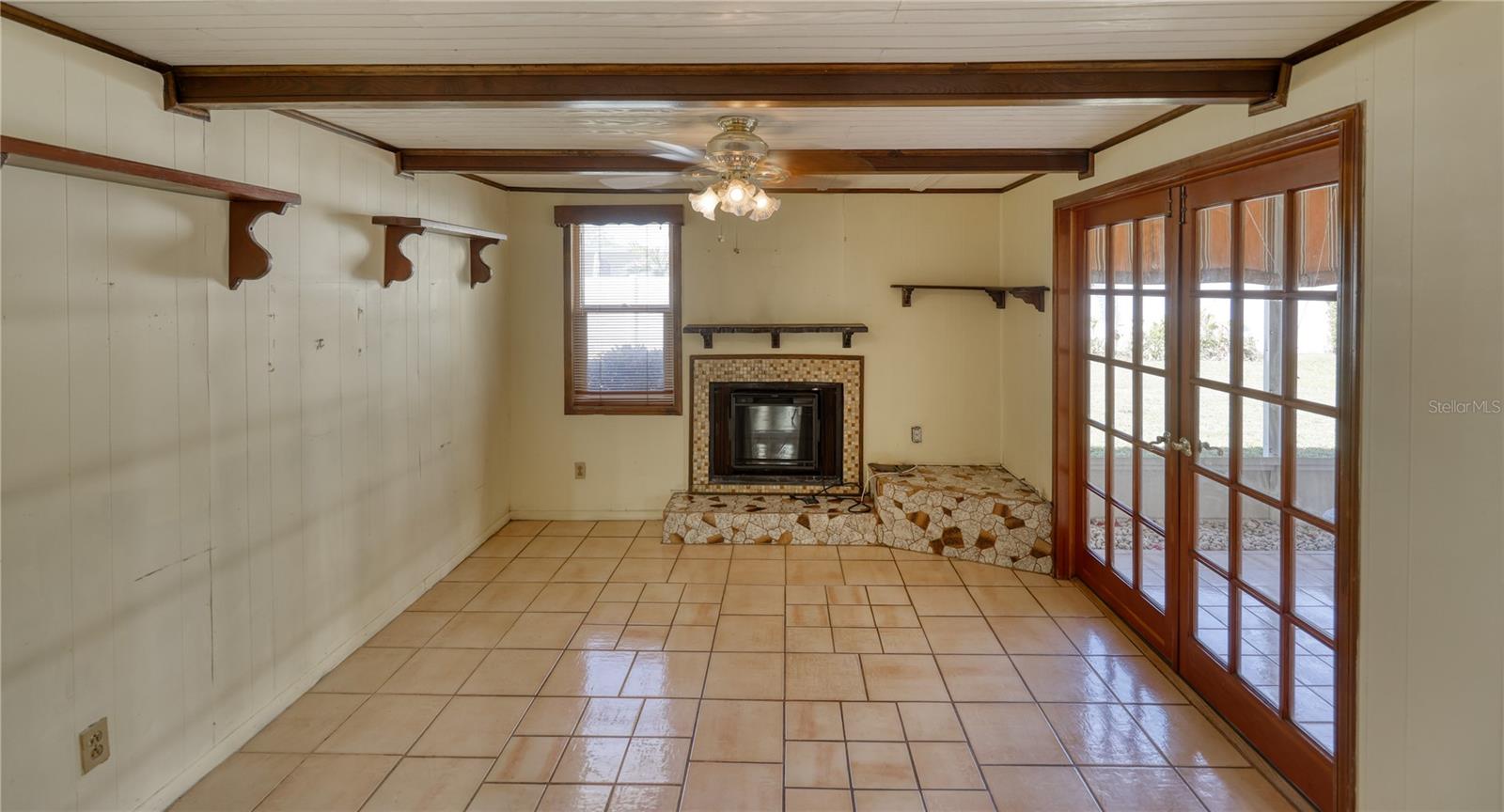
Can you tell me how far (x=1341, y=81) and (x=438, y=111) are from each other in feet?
9.21

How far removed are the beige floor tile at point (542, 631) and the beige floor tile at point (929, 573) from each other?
5.53 feet

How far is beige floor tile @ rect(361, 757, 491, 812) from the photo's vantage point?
7.10 feet

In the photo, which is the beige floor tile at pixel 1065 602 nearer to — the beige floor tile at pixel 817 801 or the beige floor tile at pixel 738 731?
the beige floor tile at pixel 738 731

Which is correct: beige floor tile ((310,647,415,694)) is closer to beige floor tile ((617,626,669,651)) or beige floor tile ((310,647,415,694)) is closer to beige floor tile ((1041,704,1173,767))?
beige floor tile ((617,626,669,651))

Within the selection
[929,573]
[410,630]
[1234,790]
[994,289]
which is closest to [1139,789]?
[1234,790]

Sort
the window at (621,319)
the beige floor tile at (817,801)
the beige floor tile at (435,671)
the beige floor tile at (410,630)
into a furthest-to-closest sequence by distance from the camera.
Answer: the window at (621,319) → the beige floor tile at (410,630) → the beige floor tile at (435,671) → the beige floor tile at (817,801)

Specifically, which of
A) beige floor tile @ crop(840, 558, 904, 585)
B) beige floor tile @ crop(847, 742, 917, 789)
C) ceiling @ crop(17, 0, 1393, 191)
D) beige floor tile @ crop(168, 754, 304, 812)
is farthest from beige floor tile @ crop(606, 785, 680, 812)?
ceiling @ crop(17, 0, 1393, 191)

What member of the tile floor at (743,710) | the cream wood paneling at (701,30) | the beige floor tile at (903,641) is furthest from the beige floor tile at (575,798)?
the cream wood paneling at (701,30)

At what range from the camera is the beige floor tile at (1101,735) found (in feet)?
7.80

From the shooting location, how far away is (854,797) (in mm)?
2176

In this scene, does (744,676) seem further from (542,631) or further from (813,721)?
(542,631)

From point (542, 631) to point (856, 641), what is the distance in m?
1.37

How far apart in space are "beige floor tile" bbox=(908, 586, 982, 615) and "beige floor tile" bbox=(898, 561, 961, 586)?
8cm

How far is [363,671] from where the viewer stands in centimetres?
298
